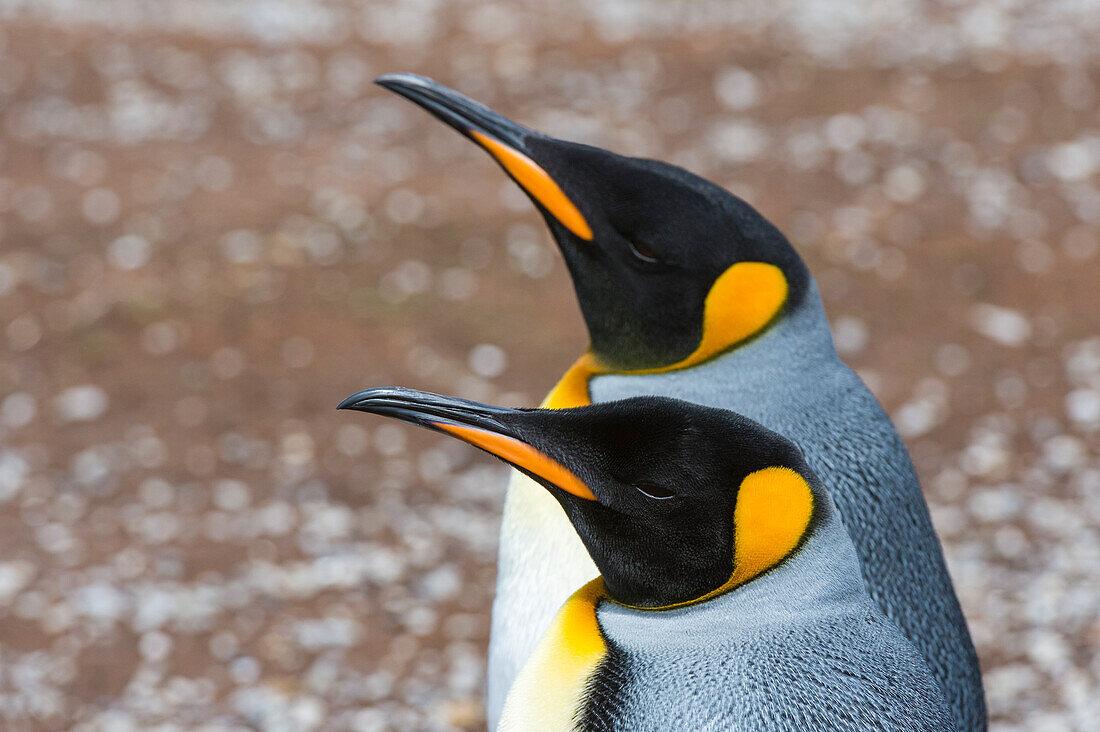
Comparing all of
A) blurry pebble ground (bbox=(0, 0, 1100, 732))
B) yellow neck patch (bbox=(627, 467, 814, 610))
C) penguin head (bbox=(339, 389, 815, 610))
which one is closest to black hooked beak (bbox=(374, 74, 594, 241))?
penguin head (bbox=(339, 389, 815, 610))

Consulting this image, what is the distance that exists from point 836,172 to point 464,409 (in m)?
4.54

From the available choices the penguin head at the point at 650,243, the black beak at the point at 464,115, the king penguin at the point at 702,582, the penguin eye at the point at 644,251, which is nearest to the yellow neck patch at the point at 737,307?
the penguin head at the point at 650,243

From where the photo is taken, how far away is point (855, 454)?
1.79 m

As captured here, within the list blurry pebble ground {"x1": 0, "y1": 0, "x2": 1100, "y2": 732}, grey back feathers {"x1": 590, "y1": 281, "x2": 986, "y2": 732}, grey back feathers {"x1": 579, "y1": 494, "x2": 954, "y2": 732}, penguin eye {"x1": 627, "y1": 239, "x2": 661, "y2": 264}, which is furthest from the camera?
blurry pebble ground {"x1": 0, "y1": 0, "x2": 1100, "y2": 732}

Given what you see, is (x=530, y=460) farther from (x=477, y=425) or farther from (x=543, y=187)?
(x=543, y=187)

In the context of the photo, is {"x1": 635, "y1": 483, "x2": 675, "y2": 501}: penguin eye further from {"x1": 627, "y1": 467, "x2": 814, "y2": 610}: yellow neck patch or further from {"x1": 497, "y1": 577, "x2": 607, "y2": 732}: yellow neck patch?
{"x1": 497, "y1": 577, "x2": 607, "y2": 732}: yellow neck patch

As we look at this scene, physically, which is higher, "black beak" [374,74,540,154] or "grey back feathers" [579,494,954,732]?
"black beak" [374,74,540,154]

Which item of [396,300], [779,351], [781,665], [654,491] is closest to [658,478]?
[654,491]

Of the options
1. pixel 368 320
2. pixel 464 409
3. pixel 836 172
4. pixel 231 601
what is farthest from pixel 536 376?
pixel 464 409

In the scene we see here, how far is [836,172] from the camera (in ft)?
18.2

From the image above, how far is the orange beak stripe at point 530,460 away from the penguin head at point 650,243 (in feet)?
1.96

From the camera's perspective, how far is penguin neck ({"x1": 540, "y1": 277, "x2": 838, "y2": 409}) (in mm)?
1838

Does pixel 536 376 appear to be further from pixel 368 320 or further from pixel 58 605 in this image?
pixel 58 605

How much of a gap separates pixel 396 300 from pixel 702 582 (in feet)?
10.8
